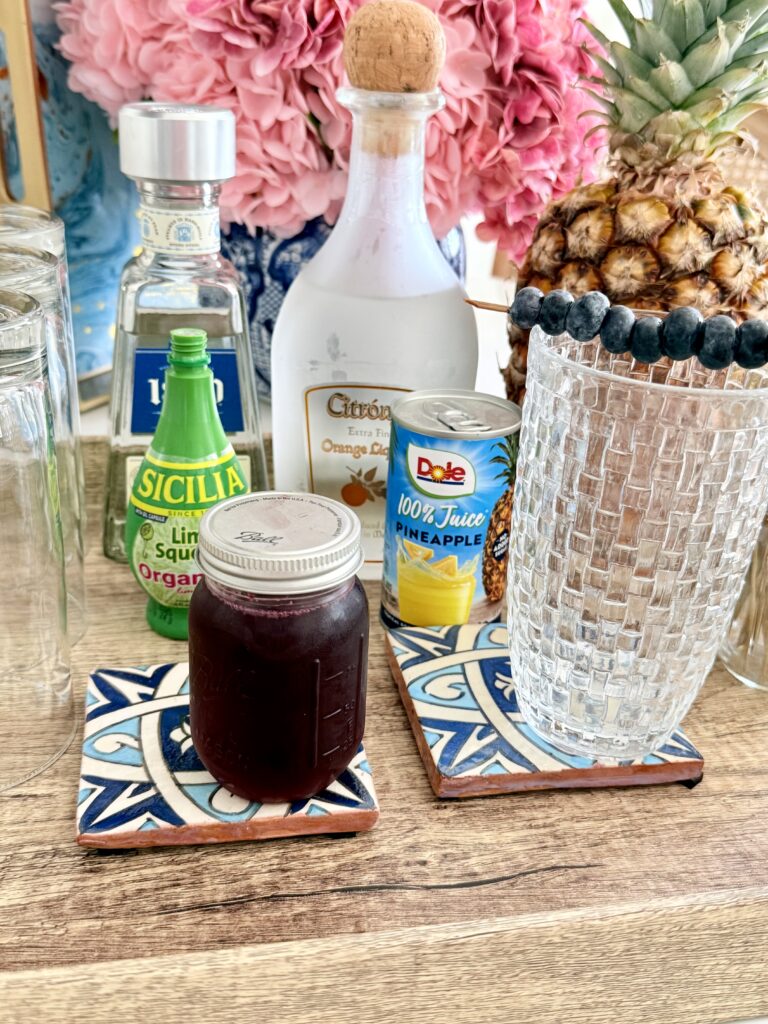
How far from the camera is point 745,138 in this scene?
2.09 ft

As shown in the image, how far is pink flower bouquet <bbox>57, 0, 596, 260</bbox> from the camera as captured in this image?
0.65 m

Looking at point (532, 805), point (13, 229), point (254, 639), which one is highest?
point (13, 229)

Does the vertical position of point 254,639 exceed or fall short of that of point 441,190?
it falls short

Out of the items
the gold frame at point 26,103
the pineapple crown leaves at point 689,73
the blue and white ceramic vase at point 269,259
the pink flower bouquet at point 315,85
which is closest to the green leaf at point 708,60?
the pineapple crown leaves at point 689,73

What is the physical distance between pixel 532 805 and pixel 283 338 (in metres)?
0.33

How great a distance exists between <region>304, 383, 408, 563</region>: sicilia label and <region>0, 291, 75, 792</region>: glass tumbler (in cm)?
19

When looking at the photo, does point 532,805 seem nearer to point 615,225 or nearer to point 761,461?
point 761,461

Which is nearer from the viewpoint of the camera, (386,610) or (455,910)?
(455,910)

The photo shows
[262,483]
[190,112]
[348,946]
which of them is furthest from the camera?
[262,483]

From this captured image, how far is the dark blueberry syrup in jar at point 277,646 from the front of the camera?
0.41 m

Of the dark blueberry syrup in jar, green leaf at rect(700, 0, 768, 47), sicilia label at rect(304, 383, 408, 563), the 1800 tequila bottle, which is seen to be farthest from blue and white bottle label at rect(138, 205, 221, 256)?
green leaf at rect(700, 0, 768, 47)

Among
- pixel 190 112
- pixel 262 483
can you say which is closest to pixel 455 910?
pixel 262 483

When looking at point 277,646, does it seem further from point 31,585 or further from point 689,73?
point 689,73

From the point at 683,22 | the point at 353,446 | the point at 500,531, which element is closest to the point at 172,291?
the point at 353,446
